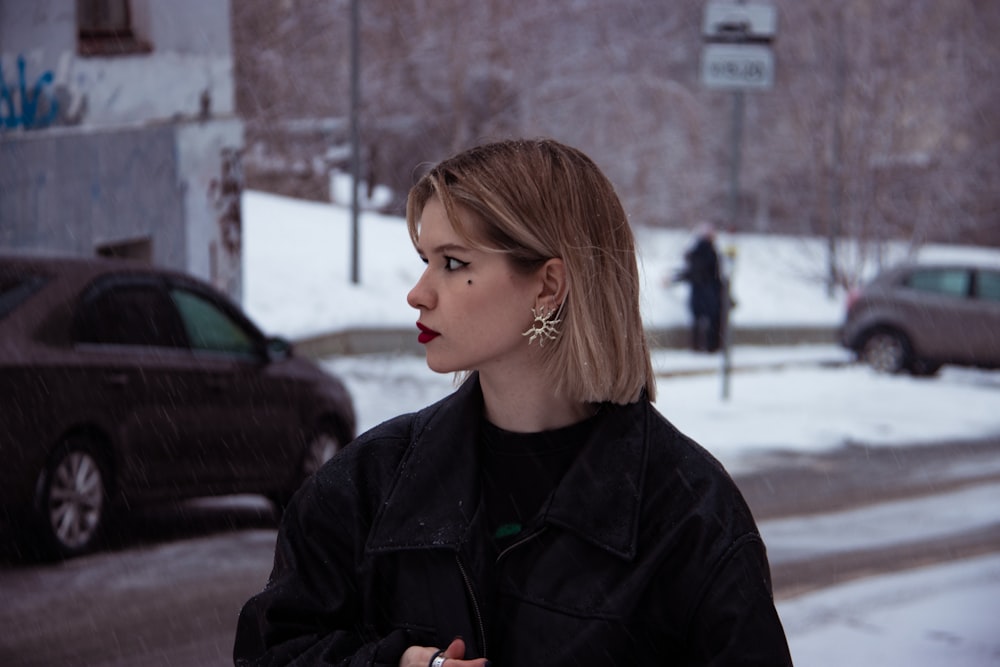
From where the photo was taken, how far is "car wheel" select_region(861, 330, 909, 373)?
65.5 ft

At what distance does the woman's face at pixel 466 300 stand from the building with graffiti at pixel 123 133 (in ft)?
34.9

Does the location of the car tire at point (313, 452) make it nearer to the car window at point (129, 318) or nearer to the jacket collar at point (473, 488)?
the car window at point (129, 318)

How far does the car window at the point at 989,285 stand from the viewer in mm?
19734

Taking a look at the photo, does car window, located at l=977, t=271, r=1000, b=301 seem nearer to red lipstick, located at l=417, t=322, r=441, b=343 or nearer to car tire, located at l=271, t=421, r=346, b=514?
car tire, located at l=271, t=421, r=346, b=514

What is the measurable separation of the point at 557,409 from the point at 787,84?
100ft

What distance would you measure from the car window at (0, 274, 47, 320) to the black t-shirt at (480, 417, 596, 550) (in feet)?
18.2

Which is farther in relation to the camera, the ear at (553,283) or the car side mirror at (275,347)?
the car side mirror at (275,347)

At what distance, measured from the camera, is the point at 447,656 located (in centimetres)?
228

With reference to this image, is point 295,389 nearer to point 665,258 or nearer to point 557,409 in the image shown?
point 557,409

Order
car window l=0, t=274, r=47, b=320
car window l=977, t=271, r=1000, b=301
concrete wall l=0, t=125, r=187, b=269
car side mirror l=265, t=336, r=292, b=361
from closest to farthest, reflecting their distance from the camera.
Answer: car window l=0, t=274, r=47, b=320 → car side mirror l=265, t=336, r=292, b=361 → concrete wall l=0, t=125, r=187, b=269 → car window l=977, t=271, r=1000, b=301

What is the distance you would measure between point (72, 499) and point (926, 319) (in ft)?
47.0

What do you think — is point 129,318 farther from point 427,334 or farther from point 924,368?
point 924,368

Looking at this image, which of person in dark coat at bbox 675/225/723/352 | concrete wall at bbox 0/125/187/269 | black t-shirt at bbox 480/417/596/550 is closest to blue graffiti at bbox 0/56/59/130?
concrete wall at bbox 0/125/187/269

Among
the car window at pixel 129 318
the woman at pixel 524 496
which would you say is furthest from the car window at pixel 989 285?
the woman at pixel 524 496
